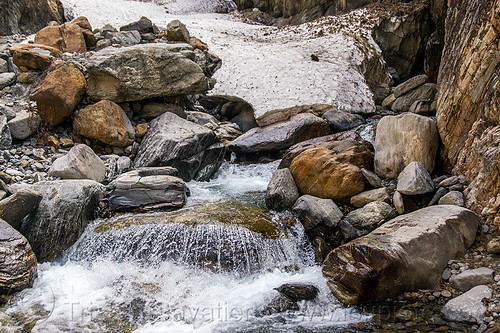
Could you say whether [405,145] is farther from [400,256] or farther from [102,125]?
[102,125]

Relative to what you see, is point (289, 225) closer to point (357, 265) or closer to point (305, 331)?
point (357, 265)

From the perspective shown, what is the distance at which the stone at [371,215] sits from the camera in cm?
629

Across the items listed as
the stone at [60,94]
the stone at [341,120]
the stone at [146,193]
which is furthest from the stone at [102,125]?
the stone at [341,120]

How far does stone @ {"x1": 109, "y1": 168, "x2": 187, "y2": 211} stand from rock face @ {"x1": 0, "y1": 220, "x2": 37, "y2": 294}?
6.12 feet

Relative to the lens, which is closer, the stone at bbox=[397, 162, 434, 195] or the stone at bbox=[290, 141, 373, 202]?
the stone at bbox=[397, 162, 434, 195]

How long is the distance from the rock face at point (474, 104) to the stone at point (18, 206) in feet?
25.3

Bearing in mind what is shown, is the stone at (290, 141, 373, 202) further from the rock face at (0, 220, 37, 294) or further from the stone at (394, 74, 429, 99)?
the rock face at (0, 220, 37, 294)

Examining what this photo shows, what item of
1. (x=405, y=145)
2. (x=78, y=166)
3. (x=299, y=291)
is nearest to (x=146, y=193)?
(x=78, y=166)

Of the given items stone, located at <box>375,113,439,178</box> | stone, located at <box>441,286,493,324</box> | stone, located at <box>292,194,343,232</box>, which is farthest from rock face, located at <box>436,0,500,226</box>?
stone, located at <box>292,194,343,232</box>

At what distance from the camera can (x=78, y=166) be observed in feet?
25.2

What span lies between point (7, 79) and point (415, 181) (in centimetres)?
1168

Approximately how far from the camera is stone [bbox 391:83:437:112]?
10.9 m

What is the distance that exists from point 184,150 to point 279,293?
5164 mm

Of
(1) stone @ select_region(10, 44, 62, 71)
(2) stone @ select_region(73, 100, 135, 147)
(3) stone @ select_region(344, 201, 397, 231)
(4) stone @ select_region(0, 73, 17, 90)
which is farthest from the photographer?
(1) stone @ select_region(10, 44, 62, 71)
